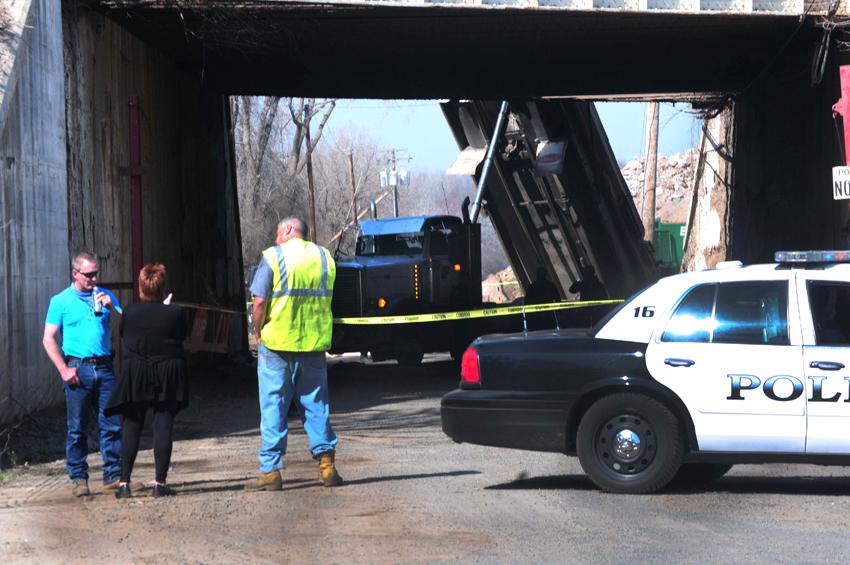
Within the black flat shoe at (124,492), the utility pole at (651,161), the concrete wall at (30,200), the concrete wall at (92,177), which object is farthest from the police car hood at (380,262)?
the utility pole at (651,161)

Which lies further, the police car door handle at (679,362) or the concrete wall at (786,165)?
the concrete wall at (786,165)

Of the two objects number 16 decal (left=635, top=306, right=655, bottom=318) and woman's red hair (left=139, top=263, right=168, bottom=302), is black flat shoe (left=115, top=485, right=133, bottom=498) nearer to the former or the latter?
woman's red hair (left=139, top=263, right=168, bottom=302)

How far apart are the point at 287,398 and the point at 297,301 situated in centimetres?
73

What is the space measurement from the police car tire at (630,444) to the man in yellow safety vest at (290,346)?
1935mm

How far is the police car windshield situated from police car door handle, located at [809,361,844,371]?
1400 centimetres

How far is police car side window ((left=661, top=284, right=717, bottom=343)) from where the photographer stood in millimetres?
8656

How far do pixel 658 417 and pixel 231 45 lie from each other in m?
11.8

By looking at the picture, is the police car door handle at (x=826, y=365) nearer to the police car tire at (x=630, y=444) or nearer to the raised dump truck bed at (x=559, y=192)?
the police car tire at (x=630, y=444)

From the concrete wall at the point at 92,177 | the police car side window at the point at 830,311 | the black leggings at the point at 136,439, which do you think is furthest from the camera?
the concrete wall at the point at 92,177

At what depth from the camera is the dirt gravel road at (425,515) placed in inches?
267

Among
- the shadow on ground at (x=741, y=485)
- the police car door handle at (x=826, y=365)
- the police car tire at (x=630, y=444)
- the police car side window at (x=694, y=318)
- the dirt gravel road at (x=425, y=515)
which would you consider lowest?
the shadow on ground at (x=741, y=485)

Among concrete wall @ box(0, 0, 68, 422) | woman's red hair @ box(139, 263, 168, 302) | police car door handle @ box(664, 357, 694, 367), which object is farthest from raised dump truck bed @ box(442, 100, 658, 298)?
woman's red hair @ box(139, 263, 168, 302)

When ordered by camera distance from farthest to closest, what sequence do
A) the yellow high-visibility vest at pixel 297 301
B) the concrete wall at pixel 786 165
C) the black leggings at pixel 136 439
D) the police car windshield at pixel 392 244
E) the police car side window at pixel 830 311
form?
1. the police car windshield at pixel 392 244
2. the concrete wall at pixel 786 165
3. the yellow high-visibility vest at pixel 297 301
4. the black leggings at pixel 136 439
5. the police car side window at pixel 830 311

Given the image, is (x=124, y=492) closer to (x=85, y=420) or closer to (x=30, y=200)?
(x=85, y=420)
